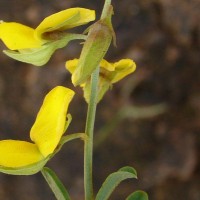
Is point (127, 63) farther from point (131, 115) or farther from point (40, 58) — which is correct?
point (131, 115)

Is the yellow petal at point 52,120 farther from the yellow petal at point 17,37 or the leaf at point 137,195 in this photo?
the leaf at point 137,195

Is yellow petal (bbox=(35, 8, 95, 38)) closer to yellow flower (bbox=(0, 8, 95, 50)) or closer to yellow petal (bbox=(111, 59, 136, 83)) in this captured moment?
yellow flower (bbox=(0, 8, 95, 50))

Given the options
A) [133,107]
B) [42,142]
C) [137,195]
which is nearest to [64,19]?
[42,142]

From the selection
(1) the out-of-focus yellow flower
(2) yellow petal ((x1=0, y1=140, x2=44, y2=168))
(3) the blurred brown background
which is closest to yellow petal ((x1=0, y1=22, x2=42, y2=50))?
(1) the out-of-focus yellow flower

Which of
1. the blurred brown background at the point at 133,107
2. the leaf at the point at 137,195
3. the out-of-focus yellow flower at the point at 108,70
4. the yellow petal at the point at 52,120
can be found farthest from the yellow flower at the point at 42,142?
the blurred brown background at the point at 133,107

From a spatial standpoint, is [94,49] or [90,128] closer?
[94,49]

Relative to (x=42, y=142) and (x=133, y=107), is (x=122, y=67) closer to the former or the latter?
(x=42, y=142)
